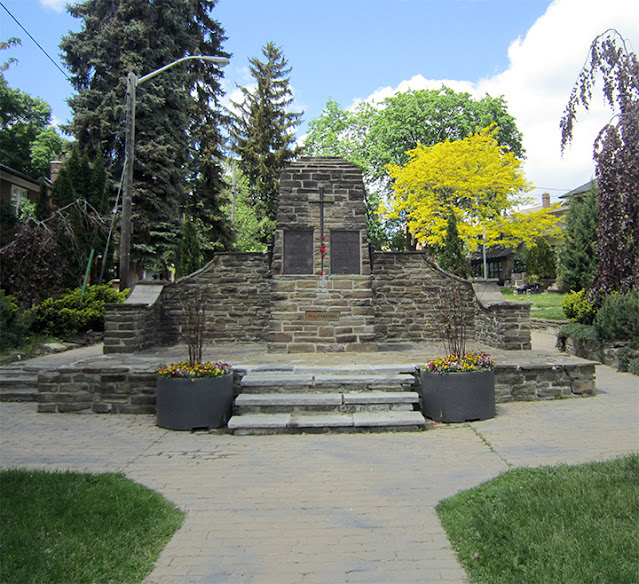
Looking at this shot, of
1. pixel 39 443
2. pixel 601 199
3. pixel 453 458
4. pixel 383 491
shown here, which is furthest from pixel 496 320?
pixel 39 443

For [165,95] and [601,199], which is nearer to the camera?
[601,199]

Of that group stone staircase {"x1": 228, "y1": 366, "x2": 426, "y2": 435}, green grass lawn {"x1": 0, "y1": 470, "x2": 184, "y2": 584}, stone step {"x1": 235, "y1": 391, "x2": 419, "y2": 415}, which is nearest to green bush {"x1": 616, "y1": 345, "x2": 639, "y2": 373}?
stone staircase {"x1": 228, "y1": 366, "x2": 426, "y2": 435}

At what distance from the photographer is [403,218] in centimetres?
3297

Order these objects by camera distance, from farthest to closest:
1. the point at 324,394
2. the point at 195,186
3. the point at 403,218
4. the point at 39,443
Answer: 1. the point at 403,218
2. the point at 195,186
3. the point at 324,394
4. the point at 39,443

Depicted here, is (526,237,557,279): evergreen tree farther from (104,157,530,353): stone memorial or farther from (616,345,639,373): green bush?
(616,345,639,373): green bush

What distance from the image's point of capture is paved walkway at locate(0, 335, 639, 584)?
3119mm

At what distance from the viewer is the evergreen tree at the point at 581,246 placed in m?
19.1

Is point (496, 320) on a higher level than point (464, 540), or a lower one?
higher

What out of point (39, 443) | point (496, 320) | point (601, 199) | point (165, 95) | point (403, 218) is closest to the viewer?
point (39, 443)

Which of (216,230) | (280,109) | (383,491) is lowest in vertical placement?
(383,491)

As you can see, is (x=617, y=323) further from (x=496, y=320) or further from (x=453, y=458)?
(x=453, y=458)

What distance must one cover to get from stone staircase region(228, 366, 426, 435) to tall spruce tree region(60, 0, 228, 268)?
14.7 m

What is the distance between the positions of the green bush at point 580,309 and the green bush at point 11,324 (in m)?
13.2

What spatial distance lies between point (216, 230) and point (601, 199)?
19325 millimetres
